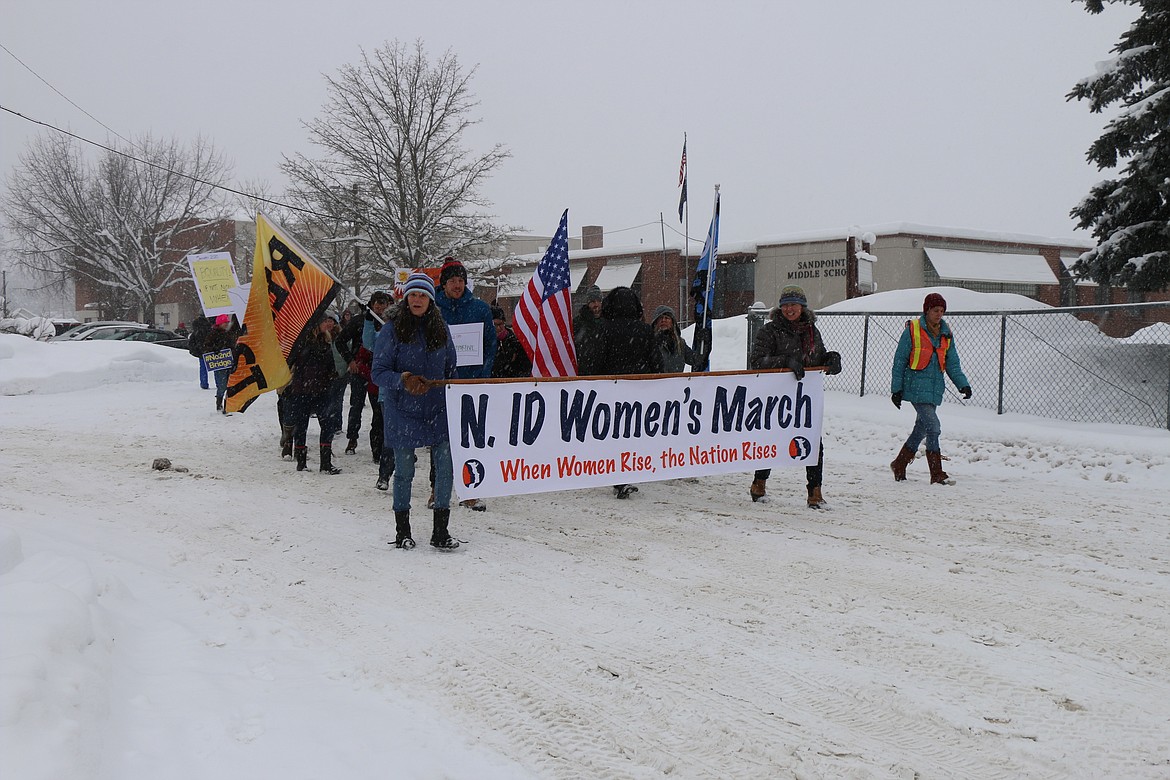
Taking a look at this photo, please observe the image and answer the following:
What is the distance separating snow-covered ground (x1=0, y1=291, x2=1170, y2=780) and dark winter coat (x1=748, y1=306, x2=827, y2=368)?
4.40 ft

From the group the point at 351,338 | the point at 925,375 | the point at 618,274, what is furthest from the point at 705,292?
the point at 618,274

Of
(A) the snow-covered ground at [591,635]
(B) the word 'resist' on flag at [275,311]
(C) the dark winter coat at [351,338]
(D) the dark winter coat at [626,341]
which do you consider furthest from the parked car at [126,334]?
(D) the dark winter coat at [626,341]

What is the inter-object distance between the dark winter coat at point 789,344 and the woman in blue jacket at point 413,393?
3.32 meters

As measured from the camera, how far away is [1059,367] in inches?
511

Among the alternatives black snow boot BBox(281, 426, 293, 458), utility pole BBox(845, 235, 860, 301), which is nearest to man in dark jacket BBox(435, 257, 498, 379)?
black snow boot BBox(281, 426, 293, 458)

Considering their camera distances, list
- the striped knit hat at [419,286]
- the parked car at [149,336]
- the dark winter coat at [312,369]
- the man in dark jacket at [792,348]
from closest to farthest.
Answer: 1. the striped knit hat at [419,286]
2. the man in dark jacket at [792,348]
3. the dark winter coat at [312,369]
4. the parked car at [149,336]

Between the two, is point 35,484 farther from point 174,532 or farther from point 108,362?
point 108,362

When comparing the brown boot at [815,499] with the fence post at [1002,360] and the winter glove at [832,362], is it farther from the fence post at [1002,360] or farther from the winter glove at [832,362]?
the fence post at [1002,360]

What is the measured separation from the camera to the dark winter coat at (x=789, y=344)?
793 centimetres

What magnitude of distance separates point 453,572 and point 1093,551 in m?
4.49

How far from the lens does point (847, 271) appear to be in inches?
1374

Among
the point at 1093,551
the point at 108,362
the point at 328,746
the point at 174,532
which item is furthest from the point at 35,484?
the point at 108,362

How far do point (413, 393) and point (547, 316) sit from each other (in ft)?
9.80

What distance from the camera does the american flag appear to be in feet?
28.2
